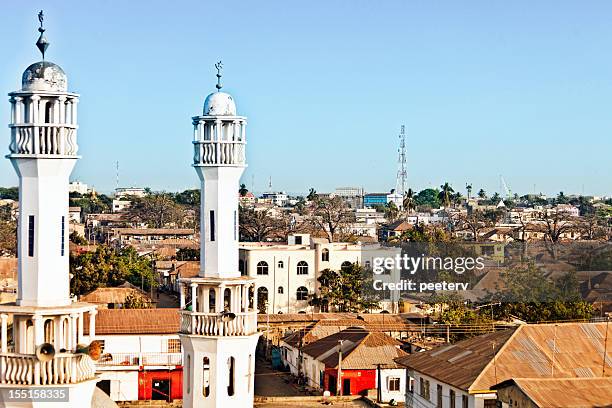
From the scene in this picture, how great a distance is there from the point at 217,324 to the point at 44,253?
4.24 m

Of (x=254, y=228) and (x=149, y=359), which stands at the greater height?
(x=254, y=228)

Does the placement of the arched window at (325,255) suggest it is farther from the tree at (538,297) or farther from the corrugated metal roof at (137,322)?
the corrugated metal roof at (137,322)

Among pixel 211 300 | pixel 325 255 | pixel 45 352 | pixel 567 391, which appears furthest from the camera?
pixel 325 255

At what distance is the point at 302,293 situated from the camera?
67.2 metres

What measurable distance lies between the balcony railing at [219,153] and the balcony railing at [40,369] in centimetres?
486

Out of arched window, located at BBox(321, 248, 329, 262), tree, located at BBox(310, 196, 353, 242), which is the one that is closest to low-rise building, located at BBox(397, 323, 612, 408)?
arched window, located at BBox(321, 248, 329, 262)

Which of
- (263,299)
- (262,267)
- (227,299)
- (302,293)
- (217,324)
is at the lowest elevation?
(263,299)

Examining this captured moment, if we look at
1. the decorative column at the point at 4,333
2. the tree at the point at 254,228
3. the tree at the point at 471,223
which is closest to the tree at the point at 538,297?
the decorative column at the point at 4,333

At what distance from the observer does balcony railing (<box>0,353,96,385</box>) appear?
46.9 ft

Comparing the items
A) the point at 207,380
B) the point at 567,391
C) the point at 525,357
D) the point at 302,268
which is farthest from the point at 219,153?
the point at 302,268

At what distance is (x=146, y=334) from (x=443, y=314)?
16779 millimetres

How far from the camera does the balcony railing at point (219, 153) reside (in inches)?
723

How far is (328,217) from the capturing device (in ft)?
453

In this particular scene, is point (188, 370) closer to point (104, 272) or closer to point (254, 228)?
point (104, 272)
